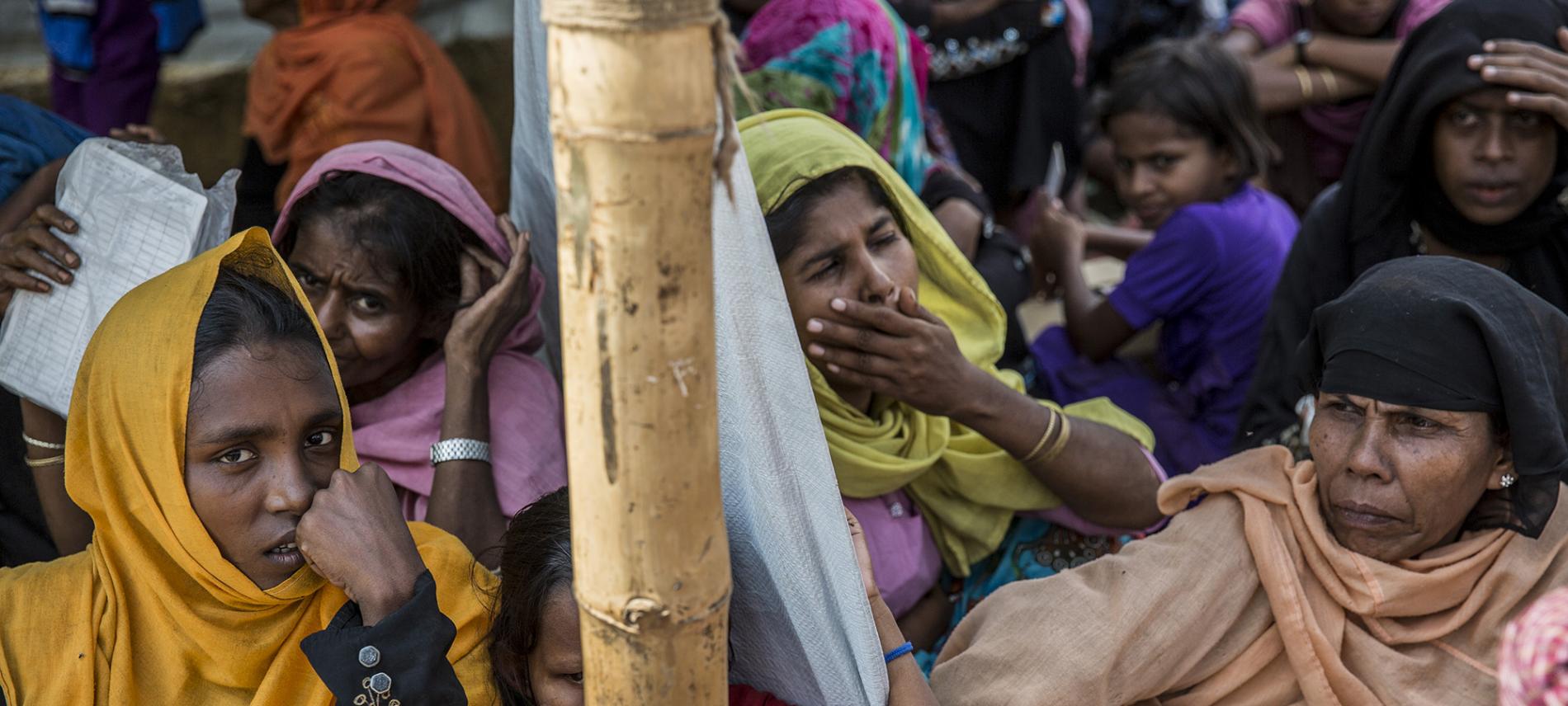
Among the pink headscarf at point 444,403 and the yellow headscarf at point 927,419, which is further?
the pink headscarf at point 444,403

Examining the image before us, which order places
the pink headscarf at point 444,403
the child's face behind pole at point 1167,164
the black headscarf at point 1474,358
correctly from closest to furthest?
1. the black headscarf at point 1474,358
2. the pink headscarf at point 444,403
3. the child's face behind pole at point 1167,164

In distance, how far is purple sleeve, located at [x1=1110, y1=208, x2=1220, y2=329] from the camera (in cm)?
376

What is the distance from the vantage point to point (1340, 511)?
7.39ft

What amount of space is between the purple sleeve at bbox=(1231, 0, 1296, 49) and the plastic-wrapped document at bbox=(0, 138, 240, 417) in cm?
386

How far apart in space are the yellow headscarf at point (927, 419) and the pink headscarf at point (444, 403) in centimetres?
59

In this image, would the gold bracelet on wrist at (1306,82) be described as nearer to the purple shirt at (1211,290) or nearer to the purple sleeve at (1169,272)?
the purple shirt at (1211,290)

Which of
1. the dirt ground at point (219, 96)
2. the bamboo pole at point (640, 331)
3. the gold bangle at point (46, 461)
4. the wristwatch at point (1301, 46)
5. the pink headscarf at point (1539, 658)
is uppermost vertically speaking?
the bamboo pole at point (640, 331)

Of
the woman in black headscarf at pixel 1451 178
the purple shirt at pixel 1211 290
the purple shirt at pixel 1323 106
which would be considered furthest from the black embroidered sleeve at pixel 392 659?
the purple shirt at pixel 1323 106

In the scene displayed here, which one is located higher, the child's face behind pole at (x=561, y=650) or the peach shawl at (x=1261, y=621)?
the child's face behind pole at (x=561, y=650)

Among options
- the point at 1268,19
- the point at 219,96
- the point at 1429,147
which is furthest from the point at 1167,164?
the point at 219,96

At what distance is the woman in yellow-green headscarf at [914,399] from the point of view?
8.01 feet

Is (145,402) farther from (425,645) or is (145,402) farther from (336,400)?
(425,645)

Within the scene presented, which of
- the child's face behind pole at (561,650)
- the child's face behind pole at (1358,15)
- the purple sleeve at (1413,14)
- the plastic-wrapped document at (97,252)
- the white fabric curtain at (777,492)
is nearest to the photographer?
the white fabric curtain at (777,492)

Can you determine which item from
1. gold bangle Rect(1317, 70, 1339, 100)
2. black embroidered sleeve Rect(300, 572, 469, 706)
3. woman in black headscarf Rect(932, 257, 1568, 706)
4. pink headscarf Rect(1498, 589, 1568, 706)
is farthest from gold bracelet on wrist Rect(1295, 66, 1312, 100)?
black embroidered sleeve Rect(300, 572, 469, 706)
